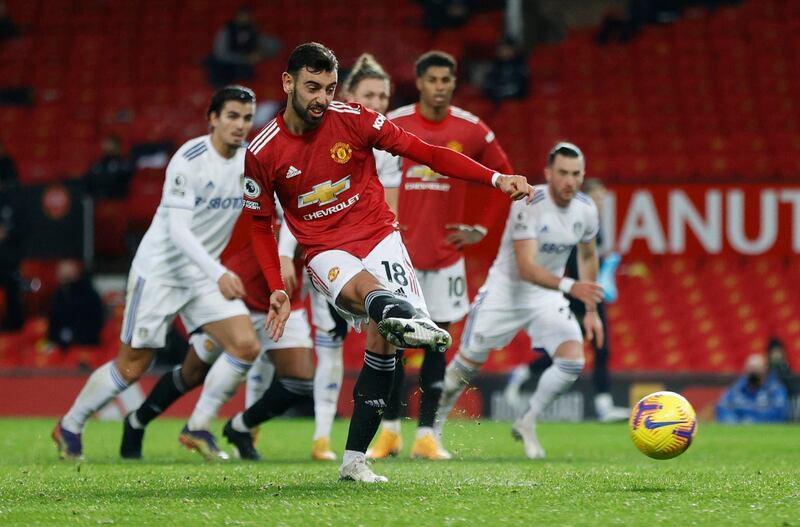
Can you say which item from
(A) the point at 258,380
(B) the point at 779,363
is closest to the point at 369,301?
(A) the point at 258,380

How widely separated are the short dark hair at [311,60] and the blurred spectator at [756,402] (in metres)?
8.48

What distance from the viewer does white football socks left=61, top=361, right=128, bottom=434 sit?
8391 mm

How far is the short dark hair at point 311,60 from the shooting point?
6.09 meters

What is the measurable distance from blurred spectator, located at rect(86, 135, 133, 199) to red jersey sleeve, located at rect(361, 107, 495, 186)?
10.2m

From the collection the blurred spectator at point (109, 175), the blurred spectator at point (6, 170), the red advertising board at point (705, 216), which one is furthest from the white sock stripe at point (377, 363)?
the blurred spectator at point (6, 170)

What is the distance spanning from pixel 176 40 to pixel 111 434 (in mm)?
9906

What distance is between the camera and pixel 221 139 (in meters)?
8.27

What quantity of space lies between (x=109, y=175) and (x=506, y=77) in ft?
17.7

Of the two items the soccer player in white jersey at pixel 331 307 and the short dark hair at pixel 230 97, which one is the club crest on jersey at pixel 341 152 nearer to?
the soccer player in white jersey at pixel 331 307

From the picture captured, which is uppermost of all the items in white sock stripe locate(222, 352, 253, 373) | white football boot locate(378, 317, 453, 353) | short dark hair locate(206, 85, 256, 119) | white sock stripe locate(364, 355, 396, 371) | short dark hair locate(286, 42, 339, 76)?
short dark hair locate(206, 85, 256, 119)

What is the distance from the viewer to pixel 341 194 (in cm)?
626

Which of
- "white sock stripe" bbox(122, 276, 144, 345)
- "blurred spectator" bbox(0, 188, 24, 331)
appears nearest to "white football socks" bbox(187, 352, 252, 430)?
"white sock stripe" bbox(122, 276, 144, 345)

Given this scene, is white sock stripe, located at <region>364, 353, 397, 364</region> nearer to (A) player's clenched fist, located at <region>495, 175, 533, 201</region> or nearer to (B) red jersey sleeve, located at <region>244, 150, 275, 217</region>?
(B) red jersey sleeve, located at <region>244, 150, 275, 217</region>

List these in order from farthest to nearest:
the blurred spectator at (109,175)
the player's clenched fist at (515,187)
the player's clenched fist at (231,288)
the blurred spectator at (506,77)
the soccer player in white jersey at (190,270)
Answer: the blurred spectator at (506,77)
the blurred spectator at (109,175)
the soccer player in white jersey at (190,270)
the player's clenched fist at (231,288)
the player's clenched fist at (515,187)
